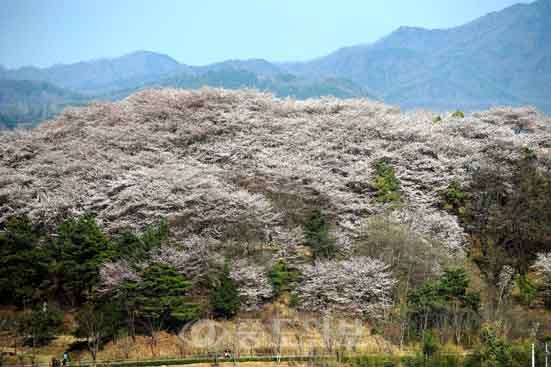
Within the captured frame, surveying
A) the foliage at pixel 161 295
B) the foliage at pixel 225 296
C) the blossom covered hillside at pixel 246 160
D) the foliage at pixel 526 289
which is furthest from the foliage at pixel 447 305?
the foliage at pixel 161 295

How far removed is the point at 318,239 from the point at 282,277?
2.45 m

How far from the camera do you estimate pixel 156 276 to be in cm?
2388

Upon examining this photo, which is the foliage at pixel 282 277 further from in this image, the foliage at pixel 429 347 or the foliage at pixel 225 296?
the foliage at pixel 429 347

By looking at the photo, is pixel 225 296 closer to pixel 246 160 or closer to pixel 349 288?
pixel 349 288

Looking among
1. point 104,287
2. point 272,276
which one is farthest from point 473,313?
point 104,287

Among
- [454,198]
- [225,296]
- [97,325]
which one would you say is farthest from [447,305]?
[97,325]

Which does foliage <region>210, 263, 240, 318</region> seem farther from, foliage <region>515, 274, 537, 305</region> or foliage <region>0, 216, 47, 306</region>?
foliage <region>515, 274, 537, 305</region>

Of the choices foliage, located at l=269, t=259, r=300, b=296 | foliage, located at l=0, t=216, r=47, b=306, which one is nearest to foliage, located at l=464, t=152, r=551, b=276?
foliage, located at l=269, t=259, r=300, b=296

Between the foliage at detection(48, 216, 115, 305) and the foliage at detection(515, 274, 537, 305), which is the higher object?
the foliage at detection(48, 216, 115, 305)

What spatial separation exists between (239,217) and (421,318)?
329 inches

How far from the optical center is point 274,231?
1110 inches

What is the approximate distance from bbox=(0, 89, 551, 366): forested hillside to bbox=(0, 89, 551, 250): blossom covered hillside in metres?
0.11

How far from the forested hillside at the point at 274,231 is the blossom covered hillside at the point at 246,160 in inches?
4.2

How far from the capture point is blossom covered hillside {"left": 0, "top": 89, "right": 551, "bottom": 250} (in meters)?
28.6
